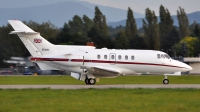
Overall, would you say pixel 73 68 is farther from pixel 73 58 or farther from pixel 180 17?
pixel 180 17

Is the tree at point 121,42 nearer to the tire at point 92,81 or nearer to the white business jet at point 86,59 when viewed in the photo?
the white business jet at point 86,59

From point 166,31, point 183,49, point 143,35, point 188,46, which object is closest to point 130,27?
point 166,31

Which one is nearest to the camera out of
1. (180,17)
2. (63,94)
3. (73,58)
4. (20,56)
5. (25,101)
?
(25,101)

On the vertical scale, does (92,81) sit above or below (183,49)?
below

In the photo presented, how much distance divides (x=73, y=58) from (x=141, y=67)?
18.6 ft

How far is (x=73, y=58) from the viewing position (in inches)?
1512

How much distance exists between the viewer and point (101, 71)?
125ft

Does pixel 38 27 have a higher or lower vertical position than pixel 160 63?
higher

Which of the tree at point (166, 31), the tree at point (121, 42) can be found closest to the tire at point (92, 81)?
the tree at point (121, 42)

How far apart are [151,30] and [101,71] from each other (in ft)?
180

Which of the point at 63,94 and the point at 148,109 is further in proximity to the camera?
the point at 63,94

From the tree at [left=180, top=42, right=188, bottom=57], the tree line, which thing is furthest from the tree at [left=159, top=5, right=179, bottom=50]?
the tree at [left=180, top=42, right=188, bottom=57]

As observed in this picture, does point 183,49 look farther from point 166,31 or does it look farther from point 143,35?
point 143,35

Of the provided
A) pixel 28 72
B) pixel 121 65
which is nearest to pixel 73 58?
pixel 121 65
